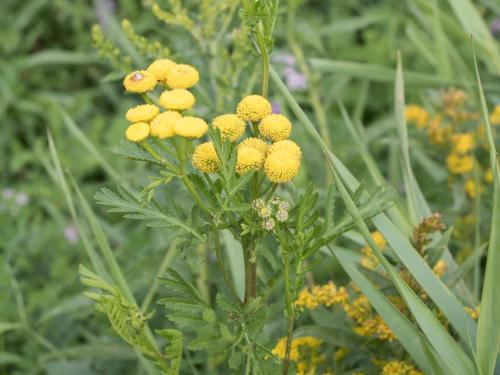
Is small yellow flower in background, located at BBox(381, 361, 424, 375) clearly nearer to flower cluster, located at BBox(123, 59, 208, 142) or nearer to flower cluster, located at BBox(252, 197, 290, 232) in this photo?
flower cluster, located at BBox(252, 197, 290, 232)

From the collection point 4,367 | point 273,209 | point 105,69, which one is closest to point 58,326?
point 4,367

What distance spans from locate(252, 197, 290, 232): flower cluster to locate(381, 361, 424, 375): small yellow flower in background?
39cm

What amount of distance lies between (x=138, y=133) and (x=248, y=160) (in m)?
0.15

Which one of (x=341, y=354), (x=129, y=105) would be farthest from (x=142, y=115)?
(x=129, y=105)

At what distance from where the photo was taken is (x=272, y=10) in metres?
0.95

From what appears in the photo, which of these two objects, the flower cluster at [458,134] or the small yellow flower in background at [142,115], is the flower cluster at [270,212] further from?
the flower cluster at [458,134]

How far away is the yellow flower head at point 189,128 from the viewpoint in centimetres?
84

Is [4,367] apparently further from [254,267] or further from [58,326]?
[254,267]

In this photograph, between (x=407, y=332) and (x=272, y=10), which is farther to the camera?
(x=407, y=332)

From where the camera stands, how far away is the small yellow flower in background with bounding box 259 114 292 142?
0.92m

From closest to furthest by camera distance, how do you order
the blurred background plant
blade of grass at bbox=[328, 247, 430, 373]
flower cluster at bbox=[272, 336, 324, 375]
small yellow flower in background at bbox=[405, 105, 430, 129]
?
blade of grass at bbox=[328, 247, 430, 373]
flower cluster at bbox=[272, 336, 324, 375]
the blurred background plant
small yellow flower in background at bbox=[405, 105, 430, 129]

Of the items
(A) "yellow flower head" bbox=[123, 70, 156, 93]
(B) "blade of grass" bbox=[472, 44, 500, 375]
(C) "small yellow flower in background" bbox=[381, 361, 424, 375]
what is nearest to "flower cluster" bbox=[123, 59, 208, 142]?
(A) "yellow flower head" bbox=[123, 70, 156, 93]

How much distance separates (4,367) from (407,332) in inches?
52.7

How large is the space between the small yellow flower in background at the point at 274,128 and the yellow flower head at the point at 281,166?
0.05 meters
